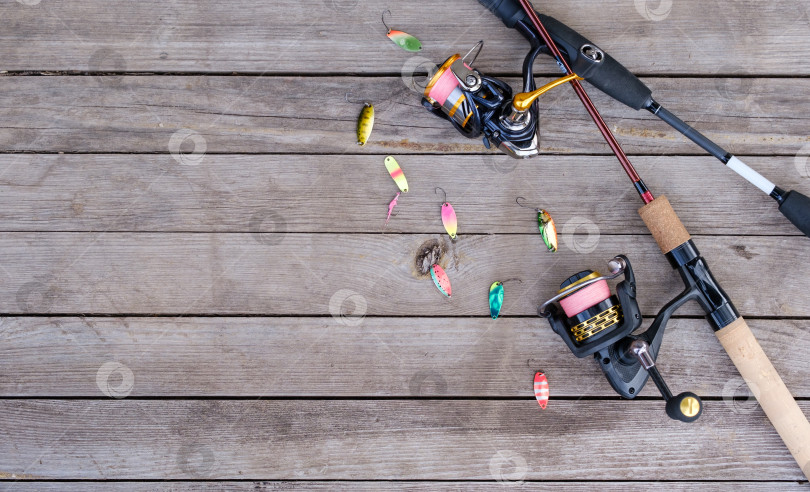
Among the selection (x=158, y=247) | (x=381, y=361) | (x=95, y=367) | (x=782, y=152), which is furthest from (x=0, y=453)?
(x=782, y=152)

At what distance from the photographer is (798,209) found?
1.57 meters

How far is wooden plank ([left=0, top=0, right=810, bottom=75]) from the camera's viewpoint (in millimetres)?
1733

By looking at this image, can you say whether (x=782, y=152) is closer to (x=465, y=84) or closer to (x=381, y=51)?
(x=465, y=84)

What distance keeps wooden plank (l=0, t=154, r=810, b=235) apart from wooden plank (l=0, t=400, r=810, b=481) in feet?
1.91

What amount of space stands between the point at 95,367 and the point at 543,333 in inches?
56.7

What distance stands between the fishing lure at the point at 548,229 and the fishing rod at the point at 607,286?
148 mm
